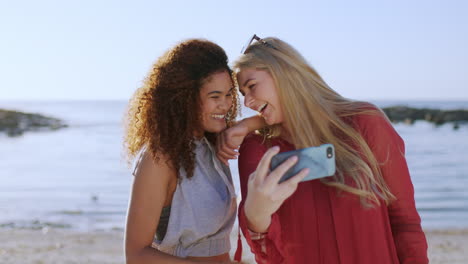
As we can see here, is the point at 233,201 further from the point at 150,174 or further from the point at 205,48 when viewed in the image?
the point at 205,48

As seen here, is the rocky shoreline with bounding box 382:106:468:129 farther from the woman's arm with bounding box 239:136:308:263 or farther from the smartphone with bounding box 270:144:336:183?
the smartphone with bounding box 270:144:336:183

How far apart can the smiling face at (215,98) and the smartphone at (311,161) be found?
3.10 feet

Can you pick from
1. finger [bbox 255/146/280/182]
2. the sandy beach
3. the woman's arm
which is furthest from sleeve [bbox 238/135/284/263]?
the sandy beach

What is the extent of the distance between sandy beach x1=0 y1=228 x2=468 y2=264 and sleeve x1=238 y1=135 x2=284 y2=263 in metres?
4.97

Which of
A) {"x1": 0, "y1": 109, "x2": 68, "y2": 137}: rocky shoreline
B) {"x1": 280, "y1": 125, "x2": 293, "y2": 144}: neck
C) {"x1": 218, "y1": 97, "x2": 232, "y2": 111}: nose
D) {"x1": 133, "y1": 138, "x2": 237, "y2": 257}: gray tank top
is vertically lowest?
{"x1": 0, "y1": 109, "x2": 68, "y2": 137}: rocky shoreline

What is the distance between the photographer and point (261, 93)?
9.62ft

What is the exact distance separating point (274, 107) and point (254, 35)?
0.48 m

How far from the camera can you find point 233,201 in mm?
3234

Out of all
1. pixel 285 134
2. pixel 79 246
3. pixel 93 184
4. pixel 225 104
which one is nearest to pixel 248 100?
pixel 225 104

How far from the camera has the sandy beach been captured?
821 cm

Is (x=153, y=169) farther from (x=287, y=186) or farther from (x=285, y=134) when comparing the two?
(x=287, y=186)

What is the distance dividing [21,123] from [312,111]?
145 ft

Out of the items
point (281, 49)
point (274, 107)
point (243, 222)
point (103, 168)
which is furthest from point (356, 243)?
point (103, 168)

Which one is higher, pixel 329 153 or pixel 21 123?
pixel 329 153
